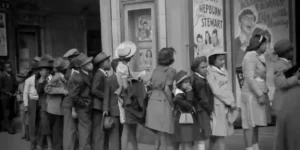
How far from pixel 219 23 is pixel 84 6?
744 centimetres

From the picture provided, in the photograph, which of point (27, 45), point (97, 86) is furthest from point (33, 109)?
point (27, 45)

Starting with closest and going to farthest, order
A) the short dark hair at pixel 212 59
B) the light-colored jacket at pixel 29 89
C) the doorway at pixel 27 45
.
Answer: the short dark hair at pixel 212 59, the light-colored jacket at pixel 29 89, the doorway at pixel 27 45

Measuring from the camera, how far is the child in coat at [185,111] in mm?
5969

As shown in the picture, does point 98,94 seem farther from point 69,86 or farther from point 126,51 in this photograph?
point 126,51

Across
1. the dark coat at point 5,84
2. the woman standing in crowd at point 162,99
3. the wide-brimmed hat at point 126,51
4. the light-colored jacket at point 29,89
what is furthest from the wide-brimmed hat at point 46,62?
the dark coat at point 5,84

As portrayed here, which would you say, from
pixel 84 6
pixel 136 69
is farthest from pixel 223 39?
pixel 84 6

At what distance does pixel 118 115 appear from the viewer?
6855 mm

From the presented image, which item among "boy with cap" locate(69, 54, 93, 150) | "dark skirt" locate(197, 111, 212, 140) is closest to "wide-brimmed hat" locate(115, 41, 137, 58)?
"boy with cap" locate(69, 54, 93, 150)

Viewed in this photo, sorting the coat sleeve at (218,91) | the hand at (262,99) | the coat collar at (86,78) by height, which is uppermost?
the coat collar at (86,78)

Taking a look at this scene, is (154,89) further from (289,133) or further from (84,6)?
(84,6)

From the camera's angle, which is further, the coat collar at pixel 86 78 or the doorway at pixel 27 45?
the doorway at pixel 27 45

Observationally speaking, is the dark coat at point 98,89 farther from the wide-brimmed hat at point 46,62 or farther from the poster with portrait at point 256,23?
the poster with portrait at point 256,23

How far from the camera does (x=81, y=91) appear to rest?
6949mm

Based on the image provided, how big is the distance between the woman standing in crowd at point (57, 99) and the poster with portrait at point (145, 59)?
1.77 meters
